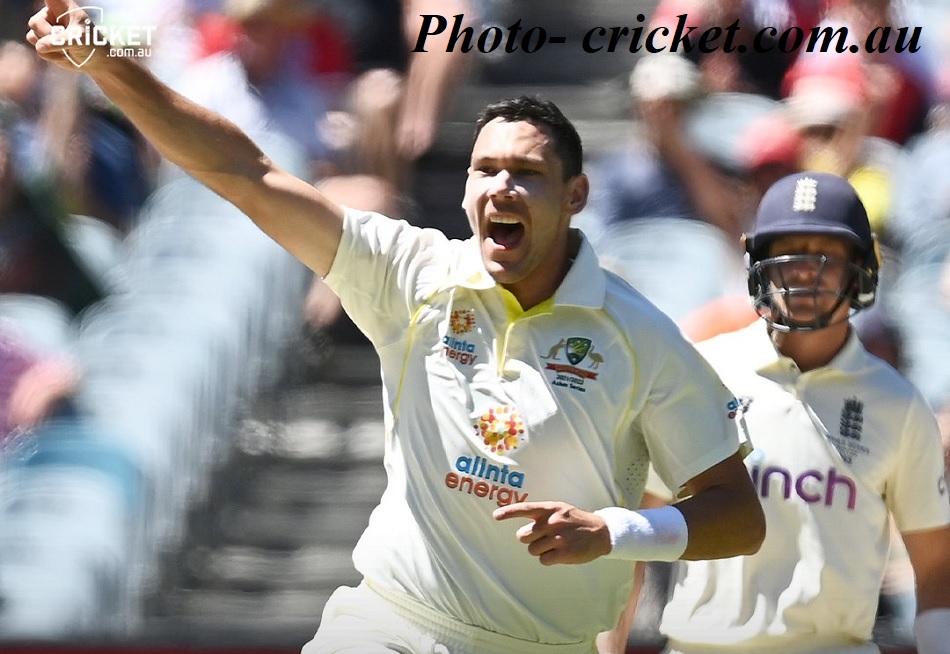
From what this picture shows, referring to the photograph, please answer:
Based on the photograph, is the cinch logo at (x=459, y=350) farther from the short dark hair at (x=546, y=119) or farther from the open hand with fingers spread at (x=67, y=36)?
the open hand with fingers spread at (x=67, y=36)

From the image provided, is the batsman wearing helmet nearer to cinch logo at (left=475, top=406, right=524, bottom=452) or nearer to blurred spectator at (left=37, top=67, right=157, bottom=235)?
cinch logo at (left=475, top=406, right=524, bottom=452)

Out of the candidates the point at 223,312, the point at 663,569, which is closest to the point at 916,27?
the point at 663,569

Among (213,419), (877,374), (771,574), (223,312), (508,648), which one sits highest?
(223,312)

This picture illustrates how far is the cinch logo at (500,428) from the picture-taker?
113 inches

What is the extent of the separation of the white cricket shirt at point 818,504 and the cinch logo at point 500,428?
790mm

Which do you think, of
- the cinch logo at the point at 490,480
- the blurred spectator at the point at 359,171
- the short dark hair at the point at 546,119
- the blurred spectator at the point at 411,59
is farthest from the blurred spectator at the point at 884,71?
the cinch logo at the point at 490,480

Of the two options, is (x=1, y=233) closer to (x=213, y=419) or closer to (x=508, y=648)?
(x=213, y=419)

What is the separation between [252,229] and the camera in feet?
18.0

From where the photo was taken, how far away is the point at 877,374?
3533mm

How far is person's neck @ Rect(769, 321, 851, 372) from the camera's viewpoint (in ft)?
11.6

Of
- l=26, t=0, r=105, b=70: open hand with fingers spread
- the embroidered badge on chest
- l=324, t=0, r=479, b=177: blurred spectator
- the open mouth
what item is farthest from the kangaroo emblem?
l=324, t=0, r=479, b=177: blurred spectator

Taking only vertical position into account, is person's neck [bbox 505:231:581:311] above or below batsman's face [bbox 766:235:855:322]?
below

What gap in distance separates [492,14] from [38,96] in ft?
5.82

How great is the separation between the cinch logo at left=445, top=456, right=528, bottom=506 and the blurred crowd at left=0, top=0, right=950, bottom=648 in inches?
95.0
